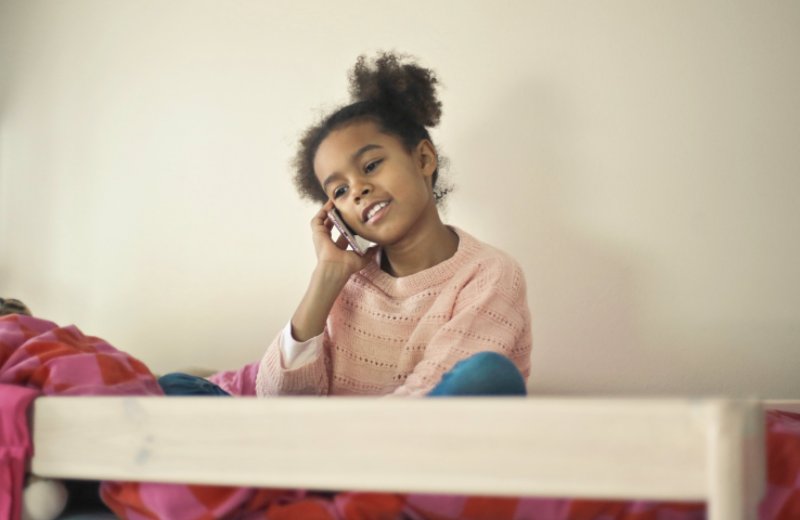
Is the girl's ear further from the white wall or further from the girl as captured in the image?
the white wall

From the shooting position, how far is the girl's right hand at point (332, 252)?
117 centimetres

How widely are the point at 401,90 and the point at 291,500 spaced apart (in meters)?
0.75

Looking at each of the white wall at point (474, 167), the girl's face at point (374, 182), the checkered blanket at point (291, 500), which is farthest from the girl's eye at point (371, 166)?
the checkered blanket at point (291, 500)

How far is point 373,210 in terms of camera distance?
1148 millimetres

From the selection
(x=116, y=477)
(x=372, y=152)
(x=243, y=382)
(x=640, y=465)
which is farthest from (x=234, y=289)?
(x=640, y=465)

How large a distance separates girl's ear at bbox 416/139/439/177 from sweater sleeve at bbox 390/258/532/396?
8.0 inches

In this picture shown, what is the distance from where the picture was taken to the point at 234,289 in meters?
1.60

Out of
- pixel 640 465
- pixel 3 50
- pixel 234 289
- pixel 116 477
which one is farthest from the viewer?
pixel 3 50

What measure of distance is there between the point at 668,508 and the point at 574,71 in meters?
0.98

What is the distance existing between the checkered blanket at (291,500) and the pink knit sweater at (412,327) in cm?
30

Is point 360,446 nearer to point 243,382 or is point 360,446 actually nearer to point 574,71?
point 243,382

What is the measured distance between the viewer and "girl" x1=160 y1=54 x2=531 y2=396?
1.08 m

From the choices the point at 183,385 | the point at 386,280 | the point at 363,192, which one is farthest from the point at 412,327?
the point at 183,385

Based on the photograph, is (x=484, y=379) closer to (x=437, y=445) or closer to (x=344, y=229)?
(x=437, y=445)
